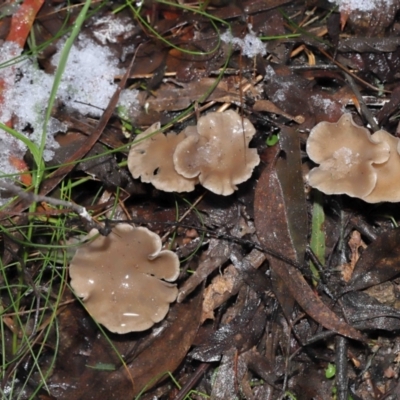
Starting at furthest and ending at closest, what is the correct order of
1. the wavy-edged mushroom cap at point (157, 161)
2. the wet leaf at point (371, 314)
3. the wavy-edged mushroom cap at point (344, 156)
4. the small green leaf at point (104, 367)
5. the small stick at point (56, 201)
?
the small green leaf at point (104, 367), the wet leaf at point (371, 314), the wavy-edged mushroom cap at point (157, 161), the wavy-edged mushroom cap at point (344, 156), the small stick at point (56, 201)

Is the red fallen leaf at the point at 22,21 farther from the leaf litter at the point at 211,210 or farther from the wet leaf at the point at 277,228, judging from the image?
the wet leaf at the point at 277,228

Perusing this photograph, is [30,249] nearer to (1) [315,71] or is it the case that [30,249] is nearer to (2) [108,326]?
(2) [108,326]

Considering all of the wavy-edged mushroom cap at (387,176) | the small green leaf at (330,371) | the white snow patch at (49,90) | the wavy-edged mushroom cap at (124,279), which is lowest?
the small green leaf at (330,371)

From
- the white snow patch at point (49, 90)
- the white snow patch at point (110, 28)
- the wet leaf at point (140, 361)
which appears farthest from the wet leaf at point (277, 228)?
the white snow patch at point (110, 28)

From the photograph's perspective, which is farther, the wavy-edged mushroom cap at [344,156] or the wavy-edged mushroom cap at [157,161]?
the wavy-edged mushroom cap at [157,161]

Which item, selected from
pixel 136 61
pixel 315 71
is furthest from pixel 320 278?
pixel 136 61

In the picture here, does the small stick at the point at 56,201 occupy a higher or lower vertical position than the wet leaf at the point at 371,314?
higher

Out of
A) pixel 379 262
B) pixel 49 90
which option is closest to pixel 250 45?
pixel 49 90

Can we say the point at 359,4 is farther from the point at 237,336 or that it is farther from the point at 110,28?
the point at 237,336

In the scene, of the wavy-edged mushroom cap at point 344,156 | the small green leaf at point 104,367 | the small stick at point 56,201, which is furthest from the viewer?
the small green leaf at point 104,367
